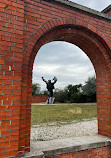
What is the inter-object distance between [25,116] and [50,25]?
5.87ft

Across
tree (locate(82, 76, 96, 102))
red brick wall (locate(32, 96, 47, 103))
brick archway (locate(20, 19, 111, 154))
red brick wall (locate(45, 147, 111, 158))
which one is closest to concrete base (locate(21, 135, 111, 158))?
red brick wall (locate(45, 147, 111, 158))

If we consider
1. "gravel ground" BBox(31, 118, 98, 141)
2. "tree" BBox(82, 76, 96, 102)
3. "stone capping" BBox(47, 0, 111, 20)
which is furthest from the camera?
"tree" BBox(82, 76, 96, 102)

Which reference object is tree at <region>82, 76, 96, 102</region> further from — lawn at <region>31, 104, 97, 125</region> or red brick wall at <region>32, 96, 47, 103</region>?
lawn at <region>31, 104, 97, 125</region>

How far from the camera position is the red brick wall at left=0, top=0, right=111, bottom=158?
2062 mm

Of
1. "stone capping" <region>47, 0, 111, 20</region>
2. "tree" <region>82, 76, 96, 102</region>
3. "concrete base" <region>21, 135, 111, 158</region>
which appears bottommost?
"concrete base" <region>21, 135, 111, 158</region>

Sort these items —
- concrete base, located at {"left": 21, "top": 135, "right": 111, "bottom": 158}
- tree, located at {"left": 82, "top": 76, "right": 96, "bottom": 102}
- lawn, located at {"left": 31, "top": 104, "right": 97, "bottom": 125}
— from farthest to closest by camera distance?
tree, located at {"left": 82, "top": 76, "right": 96, "bottom": 102} < lawn, located at {"left": 31, "top": 104, "right": 97, "bottom": 125} < concrete base, located at {"left": 21, "top": 135, "right": 111, "bottom": 158}

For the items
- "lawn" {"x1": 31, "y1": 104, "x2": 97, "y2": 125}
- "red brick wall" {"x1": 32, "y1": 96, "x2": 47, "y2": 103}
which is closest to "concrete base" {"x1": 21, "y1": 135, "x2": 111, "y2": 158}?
"lawn" {"x1": 31, "y1": 104, "x2": 97, "y2": 125}

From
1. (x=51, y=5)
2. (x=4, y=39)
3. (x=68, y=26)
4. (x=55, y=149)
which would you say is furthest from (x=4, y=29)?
(x=55, y=149)

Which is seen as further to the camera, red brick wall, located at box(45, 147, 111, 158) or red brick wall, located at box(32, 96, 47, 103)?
red brick wall, located at box(32, 96, 47, 103)

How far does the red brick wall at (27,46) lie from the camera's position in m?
2.06

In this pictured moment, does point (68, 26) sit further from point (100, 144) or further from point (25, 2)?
point (100, 144)

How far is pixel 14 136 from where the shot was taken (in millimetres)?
2049

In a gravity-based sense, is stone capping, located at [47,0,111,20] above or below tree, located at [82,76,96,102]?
A: above

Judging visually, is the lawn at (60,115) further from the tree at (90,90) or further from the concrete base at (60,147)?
the tree at (90,90)
